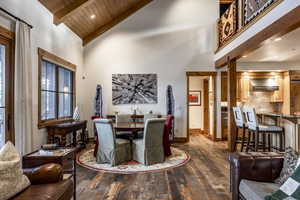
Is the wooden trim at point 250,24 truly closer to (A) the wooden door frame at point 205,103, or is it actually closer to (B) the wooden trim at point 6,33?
(A) the wooden door frame at point 205,103

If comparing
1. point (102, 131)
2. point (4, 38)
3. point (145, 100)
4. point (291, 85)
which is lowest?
point (102, 131)

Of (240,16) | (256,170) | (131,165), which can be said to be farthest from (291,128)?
(131,165)

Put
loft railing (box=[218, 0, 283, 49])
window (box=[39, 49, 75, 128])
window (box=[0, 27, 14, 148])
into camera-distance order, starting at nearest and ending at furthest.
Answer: window (box=[0, 27, 14, 148]) → loft railing (box=[218, 0, 283, 49]) → window (box=[39, 49, 75, 128])

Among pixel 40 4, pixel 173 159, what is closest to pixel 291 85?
pixel 173 159

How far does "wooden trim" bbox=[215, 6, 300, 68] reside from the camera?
9.53 ft

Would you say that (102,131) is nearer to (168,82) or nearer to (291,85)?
(168,82)

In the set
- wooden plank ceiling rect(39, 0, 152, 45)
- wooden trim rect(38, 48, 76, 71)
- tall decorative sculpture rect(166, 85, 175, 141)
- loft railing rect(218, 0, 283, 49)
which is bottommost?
tall decorative sculpture rect(166, 85, 175, 141)

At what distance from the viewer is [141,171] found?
3.94m

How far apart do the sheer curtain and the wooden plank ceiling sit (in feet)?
4.48

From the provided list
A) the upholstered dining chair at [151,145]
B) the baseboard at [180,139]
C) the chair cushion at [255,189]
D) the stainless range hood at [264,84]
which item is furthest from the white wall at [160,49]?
the chair cushion at [255,189]

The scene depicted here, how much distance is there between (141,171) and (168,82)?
363 cm

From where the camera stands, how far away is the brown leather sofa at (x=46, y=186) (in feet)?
5.71

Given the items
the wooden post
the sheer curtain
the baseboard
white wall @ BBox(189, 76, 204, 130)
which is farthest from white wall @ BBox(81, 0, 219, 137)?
the sheer curtain

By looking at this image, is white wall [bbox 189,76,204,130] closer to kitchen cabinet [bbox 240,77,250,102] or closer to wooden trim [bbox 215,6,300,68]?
kitchen cabinet [bbox 240,77,250,102]
